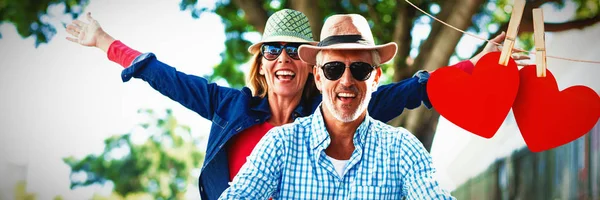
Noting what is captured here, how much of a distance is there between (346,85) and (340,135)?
6.8 inches

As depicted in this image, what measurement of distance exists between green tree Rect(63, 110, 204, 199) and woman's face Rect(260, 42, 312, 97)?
7769 mm

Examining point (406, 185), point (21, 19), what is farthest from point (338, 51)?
point (21, 19)

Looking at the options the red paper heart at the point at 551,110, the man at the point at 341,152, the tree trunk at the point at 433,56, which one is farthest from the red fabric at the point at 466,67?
the tree trunk at the point at 433,56

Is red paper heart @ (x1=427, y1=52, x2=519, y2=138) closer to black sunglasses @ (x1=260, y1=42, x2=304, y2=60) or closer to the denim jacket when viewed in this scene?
the denim jacket

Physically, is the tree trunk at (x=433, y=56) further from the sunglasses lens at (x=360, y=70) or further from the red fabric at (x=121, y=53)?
the sunglasses lens at (x=360, y=70)

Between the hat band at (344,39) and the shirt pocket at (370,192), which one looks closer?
the shirt pocket at (370,192)

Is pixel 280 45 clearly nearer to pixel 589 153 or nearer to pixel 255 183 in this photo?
pixel 255 183

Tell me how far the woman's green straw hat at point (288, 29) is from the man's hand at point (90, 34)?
0.78 metres

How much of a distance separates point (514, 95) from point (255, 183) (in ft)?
3.39

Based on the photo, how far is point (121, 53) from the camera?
12.9ft

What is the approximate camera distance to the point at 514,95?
2.83m

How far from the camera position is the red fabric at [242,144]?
3.59 metres

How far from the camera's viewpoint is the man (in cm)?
238

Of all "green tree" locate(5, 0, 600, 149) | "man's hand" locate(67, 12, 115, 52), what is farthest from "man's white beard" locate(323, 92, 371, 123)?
"green tree" locate(5, 0, 600, 149)
